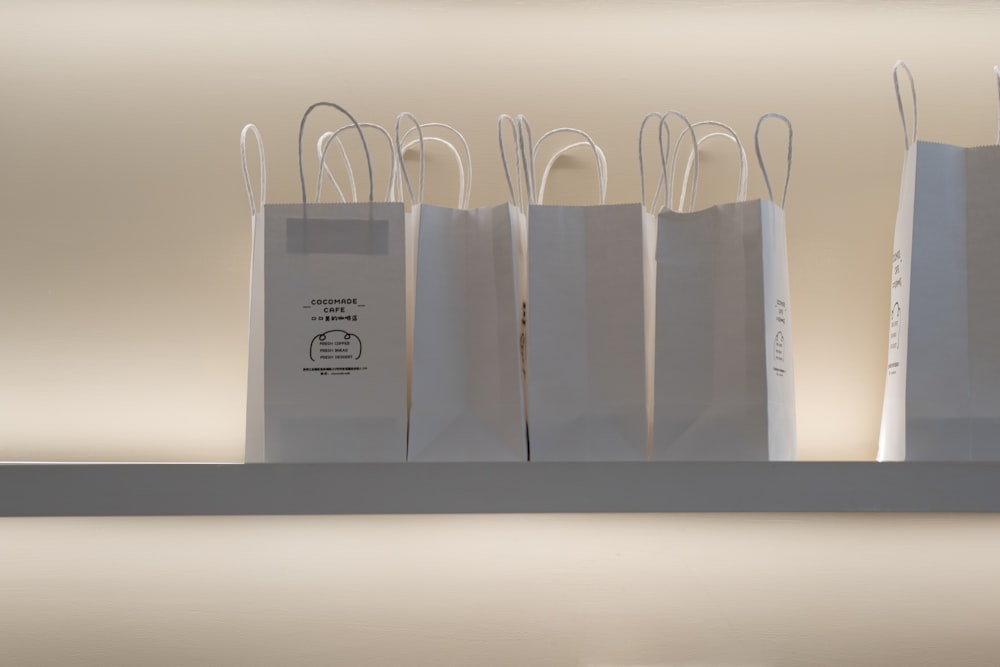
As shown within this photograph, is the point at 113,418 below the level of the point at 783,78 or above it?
below

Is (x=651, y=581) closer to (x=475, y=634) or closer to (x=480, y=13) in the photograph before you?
(x=475, y=634)

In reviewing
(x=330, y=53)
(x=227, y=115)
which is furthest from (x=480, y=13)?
(x=227, y=115)

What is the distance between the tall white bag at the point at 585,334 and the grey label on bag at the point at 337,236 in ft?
0.46

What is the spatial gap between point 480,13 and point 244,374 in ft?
1.74

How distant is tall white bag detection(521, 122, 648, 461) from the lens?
814 mm

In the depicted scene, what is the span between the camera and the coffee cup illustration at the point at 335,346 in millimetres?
810

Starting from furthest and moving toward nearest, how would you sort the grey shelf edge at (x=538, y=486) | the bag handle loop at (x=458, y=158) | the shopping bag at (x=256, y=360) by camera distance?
1. the bag handle loop at (x=458, y=158)
2. the shopping bag at (x=256, y=360)
3. the grey shelf edge at (x=538, y=486)

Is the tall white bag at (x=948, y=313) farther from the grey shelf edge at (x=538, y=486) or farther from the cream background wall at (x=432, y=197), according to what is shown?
the cream background wall at (x=432, y=197)

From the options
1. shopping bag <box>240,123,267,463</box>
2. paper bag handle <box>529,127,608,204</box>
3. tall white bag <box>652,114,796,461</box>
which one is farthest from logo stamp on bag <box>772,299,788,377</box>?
shopping bag <box>240,123,267,463</box>

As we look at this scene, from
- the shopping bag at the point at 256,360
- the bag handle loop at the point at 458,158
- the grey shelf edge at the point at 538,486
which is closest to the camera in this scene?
the grey shelf edge at the point at 538,486

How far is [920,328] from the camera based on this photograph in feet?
2.78

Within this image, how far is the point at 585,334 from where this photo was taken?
2.72 feet

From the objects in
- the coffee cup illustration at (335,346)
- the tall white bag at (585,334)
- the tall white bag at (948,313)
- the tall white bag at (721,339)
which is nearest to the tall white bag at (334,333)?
the coffee cup illustration at (335,346)

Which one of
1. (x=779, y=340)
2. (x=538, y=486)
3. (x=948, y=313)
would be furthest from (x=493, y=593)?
(x=948, y=313)
